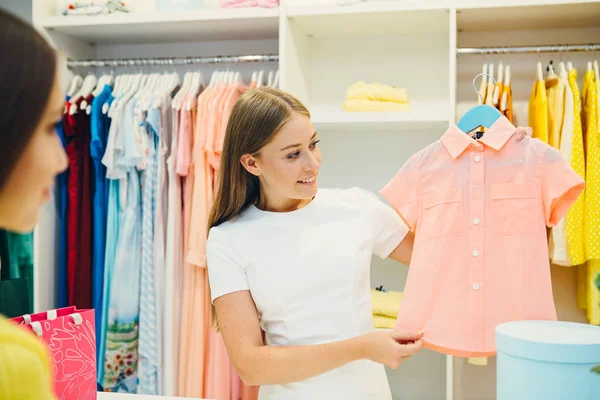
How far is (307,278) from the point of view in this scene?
144 cm

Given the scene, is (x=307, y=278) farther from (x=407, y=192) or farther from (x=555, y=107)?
(x=555, y=107)

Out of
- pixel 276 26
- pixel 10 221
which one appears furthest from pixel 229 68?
pixel 10 221

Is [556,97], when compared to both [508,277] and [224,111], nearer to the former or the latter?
[508,277]

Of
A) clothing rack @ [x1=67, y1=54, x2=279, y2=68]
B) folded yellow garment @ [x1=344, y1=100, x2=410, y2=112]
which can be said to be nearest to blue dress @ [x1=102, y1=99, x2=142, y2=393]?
clothing rack @ [x1=67, y1=54, x2=279, y2=68]

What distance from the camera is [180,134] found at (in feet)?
8.13

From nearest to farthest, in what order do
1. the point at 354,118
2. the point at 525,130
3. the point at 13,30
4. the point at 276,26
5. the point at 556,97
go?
1. the point at 13,30
2. the point at 525,130
3. the point at 556,97
4. the point at 354,118
5. the point at 276,26

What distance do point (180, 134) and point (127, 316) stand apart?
806 millimetres

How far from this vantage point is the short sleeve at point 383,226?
5.17ft

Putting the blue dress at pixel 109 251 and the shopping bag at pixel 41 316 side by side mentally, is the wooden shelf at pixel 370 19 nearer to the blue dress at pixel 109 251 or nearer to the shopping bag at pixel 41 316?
the blue dress at pixel 109 251

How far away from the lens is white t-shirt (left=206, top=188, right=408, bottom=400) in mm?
1440

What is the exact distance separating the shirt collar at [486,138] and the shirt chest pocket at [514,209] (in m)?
0.12

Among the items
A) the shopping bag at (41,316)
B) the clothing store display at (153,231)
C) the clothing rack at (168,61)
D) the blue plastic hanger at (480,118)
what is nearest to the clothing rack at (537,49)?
the blue plastic hanger at (480,118)

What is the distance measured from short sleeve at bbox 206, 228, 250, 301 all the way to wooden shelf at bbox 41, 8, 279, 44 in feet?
4.18

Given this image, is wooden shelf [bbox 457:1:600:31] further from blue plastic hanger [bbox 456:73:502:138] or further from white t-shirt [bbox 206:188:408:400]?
white t-shirt [bbox 206:188:408:400]
